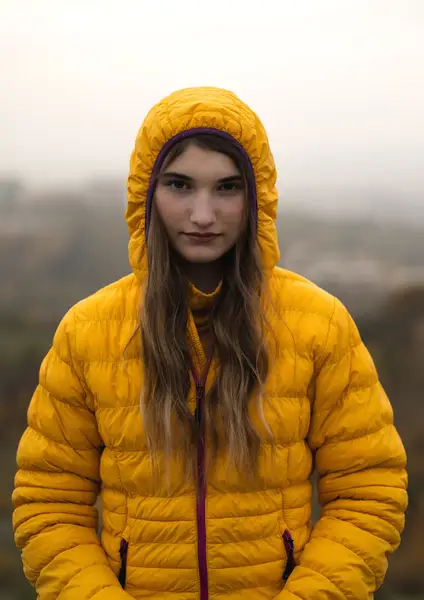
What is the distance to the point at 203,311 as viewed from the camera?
3.92 feet

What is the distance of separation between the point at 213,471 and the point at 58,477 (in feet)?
1.05

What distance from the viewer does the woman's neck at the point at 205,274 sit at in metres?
1.21

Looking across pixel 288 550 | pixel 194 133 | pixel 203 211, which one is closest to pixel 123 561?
pixel 288 550

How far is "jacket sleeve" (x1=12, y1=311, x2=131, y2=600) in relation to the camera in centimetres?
115

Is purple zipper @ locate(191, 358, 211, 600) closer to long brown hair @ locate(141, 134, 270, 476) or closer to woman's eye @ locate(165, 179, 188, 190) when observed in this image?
long brown hair @ locate(141, 134, 270, 476)

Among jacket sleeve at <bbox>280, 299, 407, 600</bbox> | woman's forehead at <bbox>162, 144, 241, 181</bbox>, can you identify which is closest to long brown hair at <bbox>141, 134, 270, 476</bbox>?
woman's forehead at <bbox>162, 144, 241, 181</bbox>

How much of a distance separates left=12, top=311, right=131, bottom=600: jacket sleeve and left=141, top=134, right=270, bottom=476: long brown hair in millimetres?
153

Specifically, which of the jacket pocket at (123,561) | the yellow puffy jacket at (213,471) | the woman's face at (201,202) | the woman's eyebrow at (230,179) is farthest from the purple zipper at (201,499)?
the woman's eyebrow at (230,179)

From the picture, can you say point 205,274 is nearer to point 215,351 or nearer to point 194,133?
point 215,351

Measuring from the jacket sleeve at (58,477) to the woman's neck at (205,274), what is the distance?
0.25 meters

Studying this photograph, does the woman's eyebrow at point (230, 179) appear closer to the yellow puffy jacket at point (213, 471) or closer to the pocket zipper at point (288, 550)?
the yellow puffy jacket at point (213, 471)

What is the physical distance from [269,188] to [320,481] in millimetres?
597

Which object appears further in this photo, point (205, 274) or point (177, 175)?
point (205, 274)

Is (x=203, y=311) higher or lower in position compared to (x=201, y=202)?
lower
